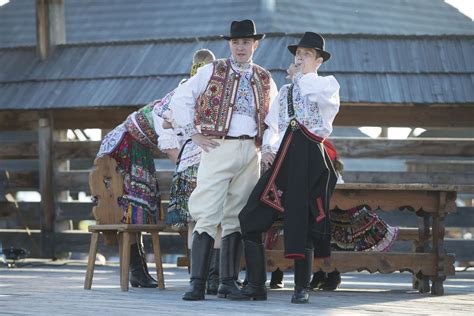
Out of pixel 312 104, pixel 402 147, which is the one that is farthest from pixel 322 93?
pixel 402 147

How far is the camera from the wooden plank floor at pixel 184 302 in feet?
21.8

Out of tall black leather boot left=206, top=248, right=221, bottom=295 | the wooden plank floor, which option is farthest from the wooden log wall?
tall black leather boot left=206, top=248, right=221, bottom=295

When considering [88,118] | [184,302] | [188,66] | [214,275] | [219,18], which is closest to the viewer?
[184,302]

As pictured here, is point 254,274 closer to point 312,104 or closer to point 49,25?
point 312,104

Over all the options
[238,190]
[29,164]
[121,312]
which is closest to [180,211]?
[238,190]

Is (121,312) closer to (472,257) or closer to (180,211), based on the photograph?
(180,211)

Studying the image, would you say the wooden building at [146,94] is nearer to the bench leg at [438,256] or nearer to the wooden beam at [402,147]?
the wooden beam at [402,147]

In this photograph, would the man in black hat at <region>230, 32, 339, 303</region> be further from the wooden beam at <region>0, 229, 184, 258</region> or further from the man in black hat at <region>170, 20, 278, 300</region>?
the wooden beam at <region>0, 229, 184, 258</region>

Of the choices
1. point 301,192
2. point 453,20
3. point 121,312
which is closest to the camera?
point 121,312

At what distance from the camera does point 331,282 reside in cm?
908

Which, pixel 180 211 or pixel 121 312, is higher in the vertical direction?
pixel 180 211

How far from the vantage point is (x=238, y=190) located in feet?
25.4

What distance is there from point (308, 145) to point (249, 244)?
26.8 inches

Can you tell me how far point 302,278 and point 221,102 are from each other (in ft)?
3.74
